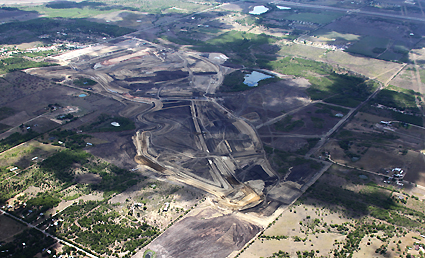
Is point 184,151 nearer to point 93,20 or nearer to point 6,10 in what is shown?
point 93,20

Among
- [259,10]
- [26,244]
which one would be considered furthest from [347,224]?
[259,10]

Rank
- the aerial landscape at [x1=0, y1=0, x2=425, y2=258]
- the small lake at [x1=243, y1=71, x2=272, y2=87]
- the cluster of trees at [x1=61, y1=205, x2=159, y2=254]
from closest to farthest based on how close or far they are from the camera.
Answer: the cluster of trees at [x1=61, y1=205, x2=159, y2=254]
the aerial landscape at [x1=0, y1=0, x2=425, y2=258]
the small lake at [x1=243, y1=71, x2=272, y2=87]

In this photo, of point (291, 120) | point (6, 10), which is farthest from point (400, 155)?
point (6, 10)

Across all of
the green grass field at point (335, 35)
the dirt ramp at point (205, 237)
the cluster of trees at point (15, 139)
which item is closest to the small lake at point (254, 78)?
the green grass field at point (335, 35)

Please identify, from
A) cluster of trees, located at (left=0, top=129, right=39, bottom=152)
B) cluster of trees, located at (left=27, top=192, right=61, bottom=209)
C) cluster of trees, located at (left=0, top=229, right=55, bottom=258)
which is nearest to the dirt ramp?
cluster of trees, located at (left=0, top=229, right=55, bottom=258)

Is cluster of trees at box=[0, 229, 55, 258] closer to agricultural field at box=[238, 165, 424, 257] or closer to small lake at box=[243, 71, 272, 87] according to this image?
agricultural field at box=[238, 165, 424, 257]

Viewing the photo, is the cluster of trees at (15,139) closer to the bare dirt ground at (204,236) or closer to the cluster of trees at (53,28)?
the bare dirt ground at (204,236)

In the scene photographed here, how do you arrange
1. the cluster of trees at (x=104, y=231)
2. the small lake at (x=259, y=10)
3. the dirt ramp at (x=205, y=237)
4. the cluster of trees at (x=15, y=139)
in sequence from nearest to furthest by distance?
the dirt ramp at (x=205, y=237) → the cluster of trees at (x=104, y=231) → the cluster of trees at (x=15, y=139) → the small lake at (x=259, y=10)

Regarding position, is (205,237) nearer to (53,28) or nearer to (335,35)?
(335,35)
